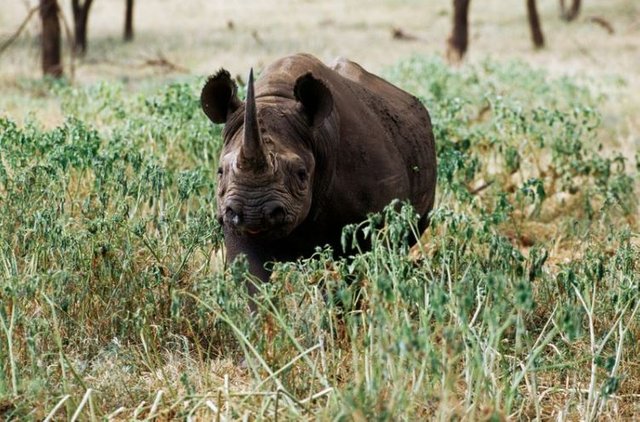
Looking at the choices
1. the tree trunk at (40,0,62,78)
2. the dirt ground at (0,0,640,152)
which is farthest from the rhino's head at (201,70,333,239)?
the tree trunk at (40,0,62,78)

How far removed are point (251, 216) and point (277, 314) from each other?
0.82m

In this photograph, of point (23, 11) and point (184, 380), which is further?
point (23, 11)

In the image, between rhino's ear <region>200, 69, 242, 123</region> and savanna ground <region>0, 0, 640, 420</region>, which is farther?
rhino's ear <region>200, 69, 242, 123</region>

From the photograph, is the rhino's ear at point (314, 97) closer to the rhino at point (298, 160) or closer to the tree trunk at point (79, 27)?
the rhino at point (298, 160)

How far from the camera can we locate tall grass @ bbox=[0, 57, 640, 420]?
4.50 meters

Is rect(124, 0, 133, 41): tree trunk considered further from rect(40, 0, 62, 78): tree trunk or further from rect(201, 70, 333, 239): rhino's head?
rect(201, 70, 333, 239): rhino's head

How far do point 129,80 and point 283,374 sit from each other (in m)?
14.0

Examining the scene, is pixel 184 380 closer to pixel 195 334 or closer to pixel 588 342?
pixel 195 334

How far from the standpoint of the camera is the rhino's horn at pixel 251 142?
520 centimetres

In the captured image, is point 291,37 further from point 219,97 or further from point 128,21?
point 219,97

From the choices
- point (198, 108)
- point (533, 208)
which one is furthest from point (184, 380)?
point (533, 208)

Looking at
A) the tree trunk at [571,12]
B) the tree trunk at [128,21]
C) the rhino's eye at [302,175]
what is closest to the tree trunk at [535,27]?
the tree trunk at [571,12]

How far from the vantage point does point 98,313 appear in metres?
6.03

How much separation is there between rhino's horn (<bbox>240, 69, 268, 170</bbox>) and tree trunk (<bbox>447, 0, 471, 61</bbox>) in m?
15.2
